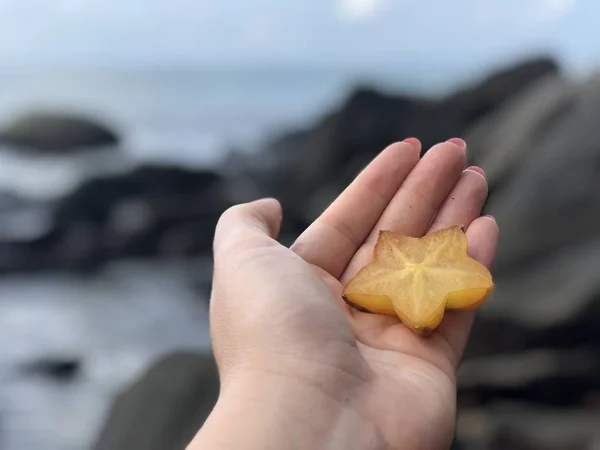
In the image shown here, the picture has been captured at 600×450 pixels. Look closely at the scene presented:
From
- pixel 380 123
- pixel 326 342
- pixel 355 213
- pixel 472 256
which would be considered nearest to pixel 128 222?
pixel 380 123

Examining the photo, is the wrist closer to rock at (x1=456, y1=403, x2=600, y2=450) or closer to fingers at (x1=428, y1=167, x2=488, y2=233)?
fingers at (x1=428, y1=167, x2=488, y2=233)

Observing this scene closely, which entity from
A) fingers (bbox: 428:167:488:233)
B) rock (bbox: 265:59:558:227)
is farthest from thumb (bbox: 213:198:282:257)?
rock (bbox: 265:59:558:227)

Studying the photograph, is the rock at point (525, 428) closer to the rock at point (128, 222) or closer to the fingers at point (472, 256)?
the fingers at point (472, 256)

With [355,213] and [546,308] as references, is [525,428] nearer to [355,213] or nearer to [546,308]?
[546,308]

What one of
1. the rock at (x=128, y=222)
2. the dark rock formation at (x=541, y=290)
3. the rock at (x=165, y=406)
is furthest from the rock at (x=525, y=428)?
the rock at (x=128, y=222)

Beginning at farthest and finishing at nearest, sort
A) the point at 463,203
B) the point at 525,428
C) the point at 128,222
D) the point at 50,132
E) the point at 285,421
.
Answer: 1. the point at 50,132
2. the point at 128,222
3. the point at 525,428
4. the point at 463,203
5. the point at 285,421

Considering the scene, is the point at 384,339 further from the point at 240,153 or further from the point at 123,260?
the point at 240,153

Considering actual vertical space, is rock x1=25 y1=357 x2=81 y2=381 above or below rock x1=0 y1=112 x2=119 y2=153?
below
